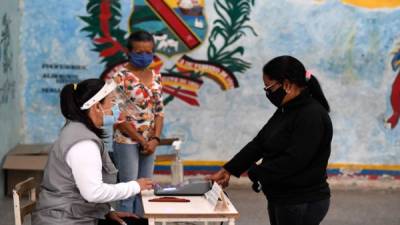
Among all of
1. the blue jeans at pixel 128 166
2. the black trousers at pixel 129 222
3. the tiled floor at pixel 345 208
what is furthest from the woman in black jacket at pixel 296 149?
the tiled floor at pixel 345 208

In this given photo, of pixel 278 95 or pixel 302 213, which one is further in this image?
pixel 278 95

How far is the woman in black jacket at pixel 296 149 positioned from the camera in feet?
13.8

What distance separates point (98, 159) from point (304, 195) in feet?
4.16

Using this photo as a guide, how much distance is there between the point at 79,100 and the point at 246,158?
1275 millimetres

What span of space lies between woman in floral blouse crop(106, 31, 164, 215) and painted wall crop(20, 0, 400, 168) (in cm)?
225

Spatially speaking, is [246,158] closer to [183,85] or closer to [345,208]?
[345,208]

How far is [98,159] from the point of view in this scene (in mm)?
4012

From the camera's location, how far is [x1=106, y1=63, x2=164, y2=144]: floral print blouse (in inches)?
237

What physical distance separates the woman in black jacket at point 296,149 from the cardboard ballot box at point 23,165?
3.69 meters

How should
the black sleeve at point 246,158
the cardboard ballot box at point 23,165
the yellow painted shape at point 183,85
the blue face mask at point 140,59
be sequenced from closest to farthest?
the black sleeve at point 246,158 → the blue face mask at point 140,59 → the cardboard ballot box at point 23,165 → the yellow painted shape at point 183,85

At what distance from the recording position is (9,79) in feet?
25.6

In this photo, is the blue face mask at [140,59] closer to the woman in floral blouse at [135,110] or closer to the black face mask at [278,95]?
the woman in floral blouse at [135,110]

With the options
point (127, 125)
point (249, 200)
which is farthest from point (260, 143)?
point (249, 200)

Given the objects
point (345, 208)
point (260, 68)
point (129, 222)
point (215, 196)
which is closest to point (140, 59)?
point (129, 222)
